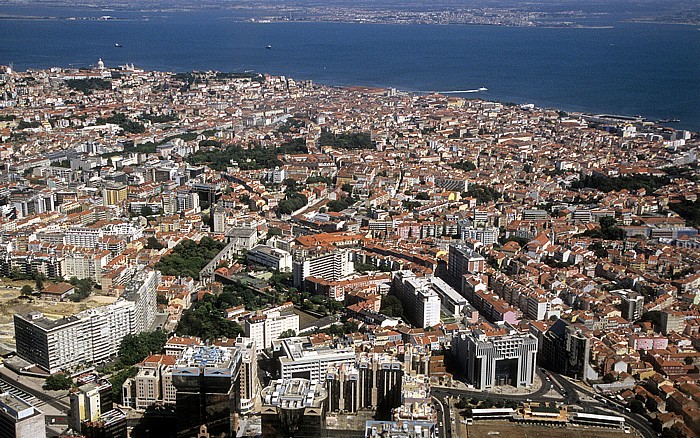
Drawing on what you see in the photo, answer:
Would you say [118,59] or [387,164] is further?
[118,59]

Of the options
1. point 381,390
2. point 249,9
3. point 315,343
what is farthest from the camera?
point 249,9

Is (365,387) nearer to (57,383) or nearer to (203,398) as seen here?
(203,398)

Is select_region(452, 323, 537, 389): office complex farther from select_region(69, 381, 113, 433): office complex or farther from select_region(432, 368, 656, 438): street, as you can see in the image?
select_region(69, 381, 113, 433): office complex

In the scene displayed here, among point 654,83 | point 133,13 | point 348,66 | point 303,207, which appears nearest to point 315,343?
point 303,207

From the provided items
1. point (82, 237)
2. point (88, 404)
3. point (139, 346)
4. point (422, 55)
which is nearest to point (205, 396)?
point (88, 404)

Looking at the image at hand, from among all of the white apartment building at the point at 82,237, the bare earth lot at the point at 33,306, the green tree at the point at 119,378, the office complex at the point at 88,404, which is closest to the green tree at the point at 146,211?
the white apartment building at the point at 82,237

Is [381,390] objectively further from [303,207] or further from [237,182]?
[237,182]
